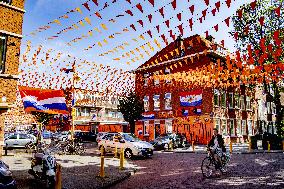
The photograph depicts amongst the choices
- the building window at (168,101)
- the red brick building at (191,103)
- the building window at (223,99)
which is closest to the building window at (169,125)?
the red brick building at (191,103)

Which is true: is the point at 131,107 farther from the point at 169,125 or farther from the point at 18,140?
the point at 18,140

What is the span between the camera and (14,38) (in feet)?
39.8

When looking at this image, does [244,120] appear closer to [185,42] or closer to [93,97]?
[185,42]

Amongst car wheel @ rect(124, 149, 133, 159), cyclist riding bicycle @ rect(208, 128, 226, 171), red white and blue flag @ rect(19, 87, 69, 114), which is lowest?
car wheel @ rect(124, 149, 133, 159)

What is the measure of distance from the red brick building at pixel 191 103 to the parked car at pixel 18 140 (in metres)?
13.0

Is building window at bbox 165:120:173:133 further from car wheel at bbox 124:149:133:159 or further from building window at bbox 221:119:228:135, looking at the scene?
car wheel at bbox 124:149:133:159

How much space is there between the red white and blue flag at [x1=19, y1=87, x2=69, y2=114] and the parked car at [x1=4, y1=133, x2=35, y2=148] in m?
13.9

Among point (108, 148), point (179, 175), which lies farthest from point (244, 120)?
point (179, 175)

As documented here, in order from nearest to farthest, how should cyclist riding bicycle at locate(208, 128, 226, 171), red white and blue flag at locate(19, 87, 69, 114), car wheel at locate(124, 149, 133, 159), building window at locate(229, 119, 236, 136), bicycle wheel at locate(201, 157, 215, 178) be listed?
1. bicycle wheel at locate(201, 157, 215, 178)
2. cyclist riding bicycle at locate(208, 128, 226, 171)
3. red white and blue flag at locate(19, 87, 69, 114)
4. car wheel at locate(124, 149, 133, 159)
5. building window at locate(229, 119, 236, 136)

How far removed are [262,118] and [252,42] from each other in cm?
1620

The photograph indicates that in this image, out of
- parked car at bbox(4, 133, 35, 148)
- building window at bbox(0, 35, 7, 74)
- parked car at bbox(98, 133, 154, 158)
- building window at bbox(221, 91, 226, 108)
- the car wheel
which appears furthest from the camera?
building window at bbox(221, 91, 226, 108)

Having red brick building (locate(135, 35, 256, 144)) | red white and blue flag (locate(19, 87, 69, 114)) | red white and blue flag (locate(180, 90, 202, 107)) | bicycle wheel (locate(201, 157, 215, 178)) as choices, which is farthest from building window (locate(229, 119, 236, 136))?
red white and blue flag (locate(19, 87, 69, 114))

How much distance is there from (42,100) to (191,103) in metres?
21.3

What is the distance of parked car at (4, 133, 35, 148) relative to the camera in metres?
24.4
